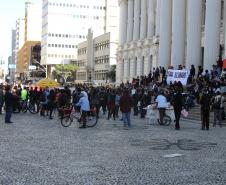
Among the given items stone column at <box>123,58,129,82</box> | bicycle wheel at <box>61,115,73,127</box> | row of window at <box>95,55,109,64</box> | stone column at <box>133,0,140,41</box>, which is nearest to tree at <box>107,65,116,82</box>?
row of window at <box>95,55,109,64</box>

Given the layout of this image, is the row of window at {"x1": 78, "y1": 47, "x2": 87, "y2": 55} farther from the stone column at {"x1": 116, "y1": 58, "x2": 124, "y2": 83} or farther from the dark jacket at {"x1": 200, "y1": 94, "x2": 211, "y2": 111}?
the dark jacket at {"x1": 200, "y1": 94, "x2": 211, "y2": 111}

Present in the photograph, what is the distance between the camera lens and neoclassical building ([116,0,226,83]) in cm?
4012

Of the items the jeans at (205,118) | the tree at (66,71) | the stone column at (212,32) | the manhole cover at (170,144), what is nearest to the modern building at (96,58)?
the tree at (66,71)

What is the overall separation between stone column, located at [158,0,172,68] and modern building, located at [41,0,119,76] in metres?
100

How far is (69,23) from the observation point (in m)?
159

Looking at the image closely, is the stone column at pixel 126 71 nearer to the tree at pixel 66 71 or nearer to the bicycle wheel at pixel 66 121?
the bicycle wheel at pixel 66 121

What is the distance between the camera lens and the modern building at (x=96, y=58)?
334 feet

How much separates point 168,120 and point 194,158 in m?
12.3

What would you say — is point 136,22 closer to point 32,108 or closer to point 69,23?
point 32,108

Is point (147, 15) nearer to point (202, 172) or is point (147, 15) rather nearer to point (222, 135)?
point (222, 135)

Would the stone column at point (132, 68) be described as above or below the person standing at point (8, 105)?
above

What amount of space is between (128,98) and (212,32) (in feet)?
58.9

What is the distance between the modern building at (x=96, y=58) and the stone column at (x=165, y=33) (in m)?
47.5

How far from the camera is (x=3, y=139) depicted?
1711cm
